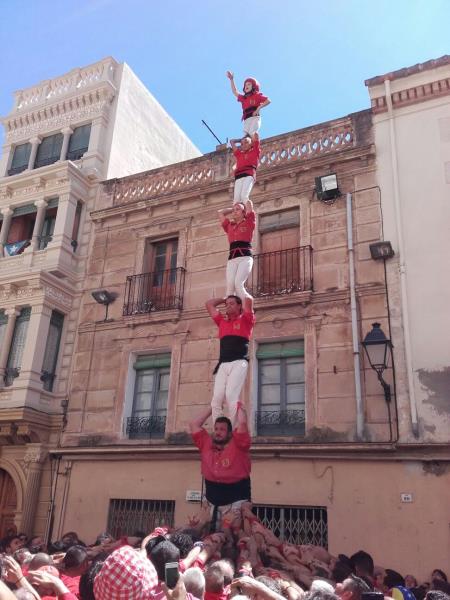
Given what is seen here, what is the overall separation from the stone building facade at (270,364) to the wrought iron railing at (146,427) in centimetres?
3

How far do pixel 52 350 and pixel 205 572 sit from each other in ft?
34.7

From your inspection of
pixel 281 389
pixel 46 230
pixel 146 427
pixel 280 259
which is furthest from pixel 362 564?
pixel 46 230

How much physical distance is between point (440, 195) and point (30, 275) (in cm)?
946

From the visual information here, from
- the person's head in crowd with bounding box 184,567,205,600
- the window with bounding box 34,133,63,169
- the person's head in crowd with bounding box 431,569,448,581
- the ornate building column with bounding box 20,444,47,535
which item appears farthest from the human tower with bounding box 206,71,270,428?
the window with bounding box 34,133,63,169

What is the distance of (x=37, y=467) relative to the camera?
1273 cm

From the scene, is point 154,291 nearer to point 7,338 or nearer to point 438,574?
point 7,338

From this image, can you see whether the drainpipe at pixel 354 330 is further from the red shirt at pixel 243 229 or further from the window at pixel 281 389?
the red shirt at pixel 243 229

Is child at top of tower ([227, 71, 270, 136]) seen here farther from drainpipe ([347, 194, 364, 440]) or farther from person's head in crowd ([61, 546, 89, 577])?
person's head in crowd ([61, 546, 89, 577])

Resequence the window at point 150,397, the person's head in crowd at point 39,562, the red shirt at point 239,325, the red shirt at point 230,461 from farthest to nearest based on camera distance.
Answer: the window at point 150,397 → the red shirt at point 239,325 → the red shirt at point 230,461 → the person's head in crowd at point 39,562

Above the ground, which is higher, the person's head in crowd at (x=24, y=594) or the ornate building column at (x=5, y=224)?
the ornate building column at (x=5, y=224)

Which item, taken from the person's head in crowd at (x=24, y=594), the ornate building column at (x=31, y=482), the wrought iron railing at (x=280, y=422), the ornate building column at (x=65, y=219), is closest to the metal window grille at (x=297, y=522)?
the wrought iron railing at (x=280, y=422)

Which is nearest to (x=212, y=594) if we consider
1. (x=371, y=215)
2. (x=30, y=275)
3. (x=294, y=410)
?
(x=294, y=410)

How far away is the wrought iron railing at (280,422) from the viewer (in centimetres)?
1087

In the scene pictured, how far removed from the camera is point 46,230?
15.6 meters
